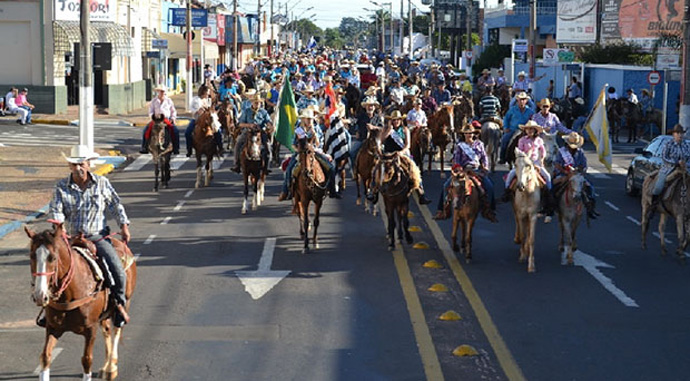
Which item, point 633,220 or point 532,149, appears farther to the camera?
point 633,220

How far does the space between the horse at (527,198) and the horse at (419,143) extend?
7.84m

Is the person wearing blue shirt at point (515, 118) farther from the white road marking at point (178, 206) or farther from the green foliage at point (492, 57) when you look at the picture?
the green foliage at point (492, 57)

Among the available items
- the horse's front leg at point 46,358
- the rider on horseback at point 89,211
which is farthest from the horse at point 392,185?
the horse's front leg at point 46,358

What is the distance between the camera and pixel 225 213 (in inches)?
891

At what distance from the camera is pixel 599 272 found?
56.1ft

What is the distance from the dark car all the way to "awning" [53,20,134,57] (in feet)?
84.0

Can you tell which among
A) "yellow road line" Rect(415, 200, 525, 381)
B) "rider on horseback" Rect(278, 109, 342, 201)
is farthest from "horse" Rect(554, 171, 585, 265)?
"rider on horseback" Rect(278, 109, 342, 201)

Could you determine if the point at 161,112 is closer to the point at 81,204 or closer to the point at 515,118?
the point at 515,118

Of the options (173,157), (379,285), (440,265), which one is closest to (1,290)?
(379,285)

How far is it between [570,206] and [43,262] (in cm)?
997

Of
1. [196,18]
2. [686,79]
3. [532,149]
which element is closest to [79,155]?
[532,149]

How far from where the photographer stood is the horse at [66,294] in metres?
9.70

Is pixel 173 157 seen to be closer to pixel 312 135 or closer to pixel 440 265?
pixel 312 135

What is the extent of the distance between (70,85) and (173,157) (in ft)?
62.9
